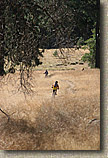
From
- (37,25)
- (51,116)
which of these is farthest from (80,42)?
(51,116)

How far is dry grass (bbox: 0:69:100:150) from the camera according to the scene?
3.61 m

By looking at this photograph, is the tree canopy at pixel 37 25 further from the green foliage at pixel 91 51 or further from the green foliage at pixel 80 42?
the green foliage at pixel 91 51

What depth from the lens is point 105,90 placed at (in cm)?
368

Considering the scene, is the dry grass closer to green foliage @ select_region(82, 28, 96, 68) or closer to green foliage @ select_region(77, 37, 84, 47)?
green foliage @ select_region(82, 28, 96, 68)

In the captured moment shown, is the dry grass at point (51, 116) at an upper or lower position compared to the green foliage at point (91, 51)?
lower

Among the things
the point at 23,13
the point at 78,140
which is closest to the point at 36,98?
the point at 78,140

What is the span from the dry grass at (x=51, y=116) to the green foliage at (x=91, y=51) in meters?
0.16

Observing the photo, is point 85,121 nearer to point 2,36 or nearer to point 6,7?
point 2,36

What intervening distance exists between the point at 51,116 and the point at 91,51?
42.6 inches

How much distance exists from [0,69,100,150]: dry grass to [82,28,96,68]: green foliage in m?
0.16

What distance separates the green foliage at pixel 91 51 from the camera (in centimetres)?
392

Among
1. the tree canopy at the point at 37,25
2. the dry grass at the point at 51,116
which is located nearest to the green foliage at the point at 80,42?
the tree canopy at the point at 37,25

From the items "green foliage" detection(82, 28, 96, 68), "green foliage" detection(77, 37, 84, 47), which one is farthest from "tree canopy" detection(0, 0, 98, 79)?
"green foliage" detection(82, 28, 96, 68)

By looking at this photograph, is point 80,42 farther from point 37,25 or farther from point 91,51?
point 37,25
